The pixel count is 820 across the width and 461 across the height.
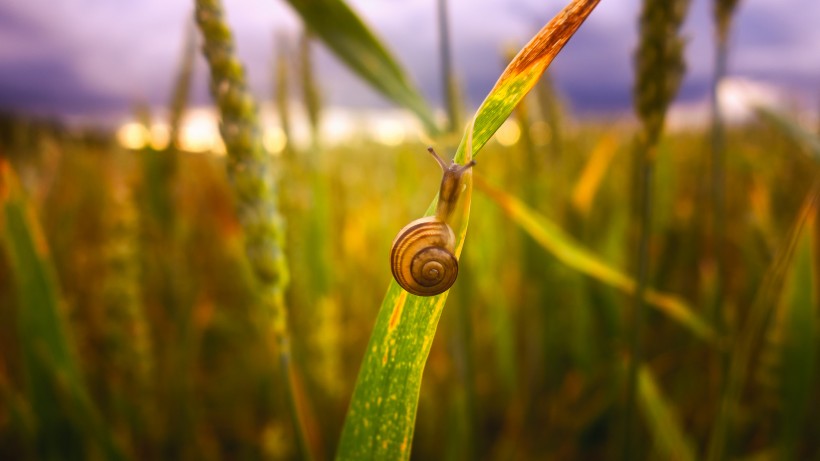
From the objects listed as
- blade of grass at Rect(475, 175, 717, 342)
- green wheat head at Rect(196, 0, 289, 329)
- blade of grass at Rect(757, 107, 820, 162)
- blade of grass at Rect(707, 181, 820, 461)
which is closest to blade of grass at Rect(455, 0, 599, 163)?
green wheat head at Rect(196, 0, 289, 329)

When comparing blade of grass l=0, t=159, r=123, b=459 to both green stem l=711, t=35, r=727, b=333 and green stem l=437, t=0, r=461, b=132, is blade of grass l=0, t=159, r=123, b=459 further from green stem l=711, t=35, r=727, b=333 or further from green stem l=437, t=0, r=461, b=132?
green stem l=711, t=35, r=727, b=333

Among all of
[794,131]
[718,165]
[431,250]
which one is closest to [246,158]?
[431,250]

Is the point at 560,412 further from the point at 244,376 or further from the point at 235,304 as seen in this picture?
the point at 235,304

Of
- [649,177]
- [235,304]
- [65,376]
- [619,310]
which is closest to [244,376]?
[235,304]

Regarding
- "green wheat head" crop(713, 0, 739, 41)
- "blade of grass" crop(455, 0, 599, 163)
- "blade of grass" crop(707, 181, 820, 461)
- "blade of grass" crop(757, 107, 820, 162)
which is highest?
"green wheat head" crop(713, 0, 739, 41)

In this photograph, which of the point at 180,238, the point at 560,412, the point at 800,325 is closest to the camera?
the point at 800,325

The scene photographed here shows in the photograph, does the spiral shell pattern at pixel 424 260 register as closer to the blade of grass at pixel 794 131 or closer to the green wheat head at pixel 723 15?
the blade of grass at pixel 794 131

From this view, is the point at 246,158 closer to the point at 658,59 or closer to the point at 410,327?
the point at 410,327
